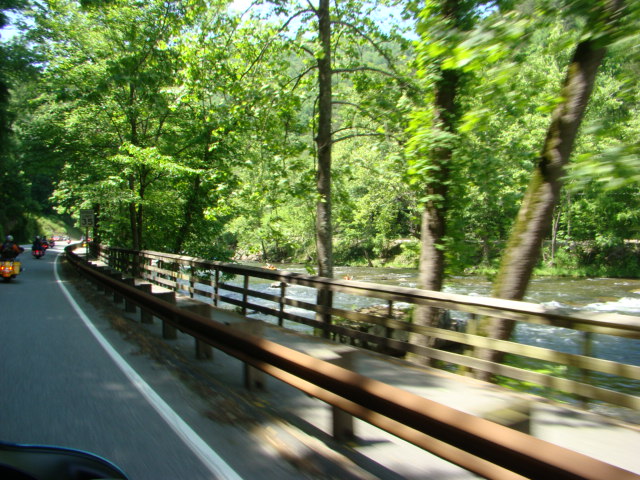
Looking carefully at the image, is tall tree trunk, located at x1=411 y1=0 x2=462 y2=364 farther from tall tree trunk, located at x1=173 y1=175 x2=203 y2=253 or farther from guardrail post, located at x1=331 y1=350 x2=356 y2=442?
tall tree trunk, located at x1=173 y1=175 x2=203 y2=253

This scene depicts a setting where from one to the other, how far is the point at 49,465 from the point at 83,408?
7.63ft

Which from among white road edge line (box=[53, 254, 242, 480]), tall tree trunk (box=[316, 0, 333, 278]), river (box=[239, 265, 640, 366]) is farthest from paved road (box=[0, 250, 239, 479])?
river (box=[239, 265, 640, 366])

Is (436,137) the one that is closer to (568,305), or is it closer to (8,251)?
(568,305)

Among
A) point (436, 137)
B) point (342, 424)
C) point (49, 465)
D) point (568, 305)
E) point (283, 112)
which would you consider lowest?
point (568, 305)

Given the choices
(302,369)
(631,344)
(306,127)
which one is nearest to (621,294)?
(631,344)

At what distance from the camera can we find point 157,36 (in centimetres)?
998

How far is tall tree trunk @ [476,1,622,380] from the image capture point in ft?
16.5

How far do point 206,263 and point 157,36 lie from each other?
16.5 ft

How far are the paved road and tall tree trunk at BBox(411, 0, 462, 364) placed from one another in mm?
3984

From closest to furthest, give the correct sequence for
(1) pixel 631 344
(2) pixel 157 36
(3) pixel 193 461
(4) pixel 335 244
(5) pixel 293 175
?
(3) pixel 193 461
(2) pixel 157 36
(5) pixel 293 175
(1) pixel 631 344
(4) pixel 335 244

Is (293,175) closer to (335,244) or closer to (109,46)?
(109,46)

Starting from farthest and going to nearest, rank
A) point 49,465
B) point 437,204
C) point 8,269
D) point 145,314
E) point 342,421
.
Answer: point 8,269
point 145,314
point 437,204
point 342,421
point 49,465

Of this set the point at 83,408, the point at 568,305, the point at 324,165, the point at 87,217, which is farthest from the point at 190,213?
the point at 568,305

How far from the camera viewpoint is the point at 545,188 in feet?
17.3
